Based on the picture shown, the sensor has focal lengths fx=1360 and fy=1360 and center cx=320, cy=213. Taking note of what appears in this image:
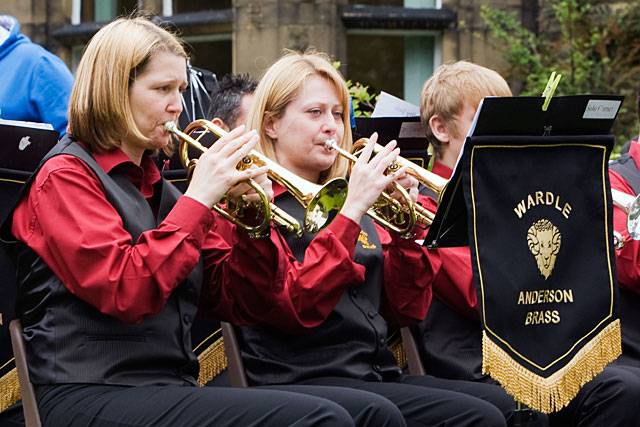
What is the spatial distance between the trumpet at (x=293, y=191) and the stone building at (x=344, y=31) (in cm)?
523

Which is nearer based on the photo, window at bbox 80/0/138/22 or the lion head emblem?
the lion head emblem

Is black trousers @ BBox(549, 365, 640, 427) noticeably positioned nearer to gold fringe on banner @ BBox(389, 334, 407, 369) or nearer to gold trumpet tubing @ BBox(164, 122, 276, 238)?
gold fringe on banner @ BBox(389, 334, 407, 369)

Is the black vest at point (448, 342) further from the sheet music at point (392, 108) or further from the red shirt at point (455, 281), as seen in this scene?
the sheet music at point (392, 108)

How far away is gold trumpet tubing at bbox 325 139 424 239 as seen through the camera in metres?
4.50

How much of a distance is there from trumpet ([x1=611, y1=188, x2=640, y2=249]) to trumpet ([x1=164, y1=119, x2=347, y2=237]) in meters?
0.93

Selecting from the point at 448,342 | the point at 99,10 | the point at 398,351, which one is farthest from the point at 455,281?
the point at 99,10

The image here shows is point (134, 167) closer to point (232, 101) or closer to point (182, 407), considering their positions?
point (182, 407)

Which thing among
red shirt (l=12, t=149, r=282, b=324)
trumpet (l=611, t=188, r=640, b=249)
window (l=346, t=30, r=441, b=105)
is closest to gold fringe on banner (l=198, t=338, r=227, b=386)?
red shirt (l=12, t=149, r=282, b=324)

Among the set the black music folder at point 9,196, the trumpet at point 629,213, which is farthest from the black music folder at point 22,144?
the trumpet at point 629,213

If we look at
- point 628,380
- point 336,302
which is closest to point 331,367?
point 336,302

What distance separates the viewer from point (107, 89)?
157 inches

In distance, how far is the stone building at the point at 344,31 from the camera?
9758mm

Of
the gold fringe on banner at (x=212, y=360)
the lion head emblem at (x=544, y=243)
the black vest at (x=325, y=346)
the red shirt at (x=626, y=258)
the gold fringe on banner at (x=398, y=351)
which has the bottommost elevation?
the gold fringe on banner at (x=398, y=351)

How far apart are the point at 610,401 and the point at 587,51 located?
527cm
